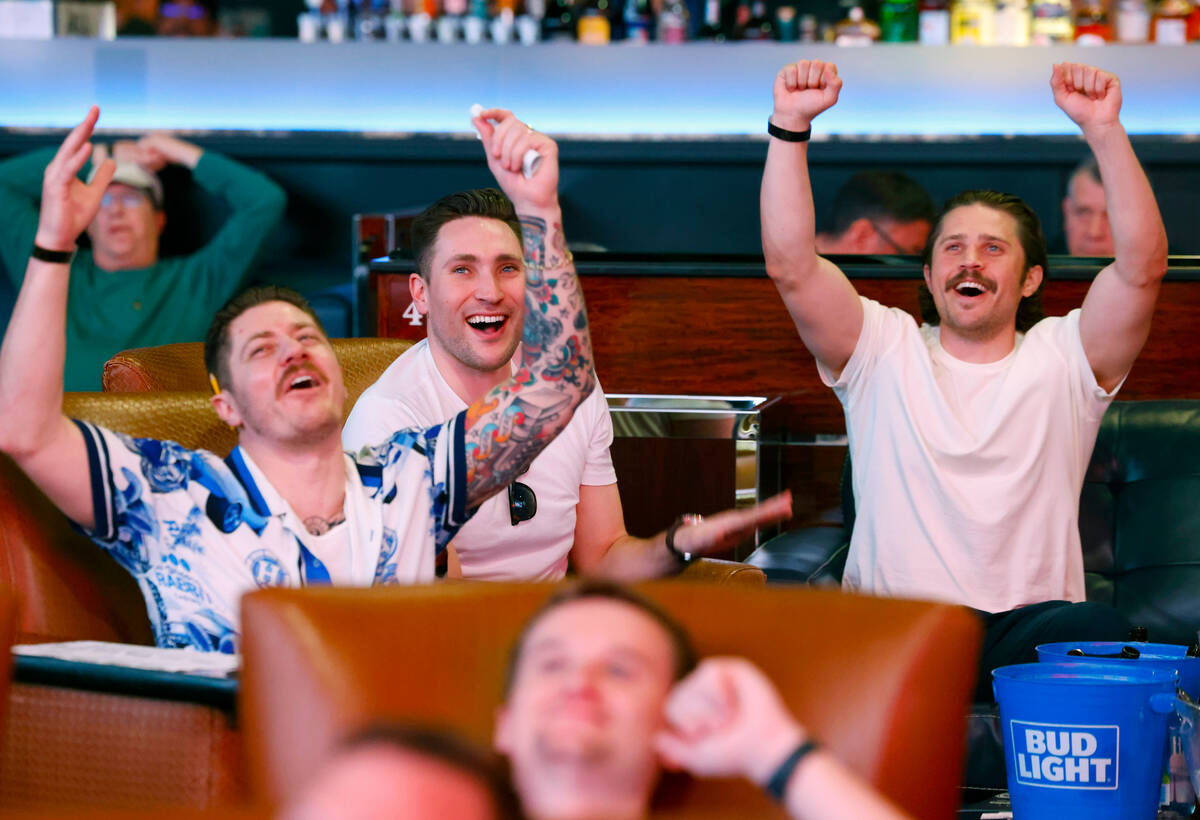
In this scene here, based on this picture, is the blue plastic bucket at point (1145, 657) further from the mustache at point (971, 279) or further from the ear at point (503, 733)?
the ear at point (503, 733)

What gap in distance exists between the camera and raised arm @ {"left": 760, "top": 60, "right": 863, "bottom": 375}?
7.72 ft

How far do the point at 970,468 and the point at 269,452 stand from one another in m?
1.17

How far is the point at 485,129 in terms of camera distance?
170 cm

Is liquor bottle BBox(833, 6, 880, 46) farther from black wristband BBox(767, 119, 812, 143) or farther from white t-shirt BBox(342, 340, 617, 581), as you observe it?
white t-shirt BBox(342, 340, 617, 581)

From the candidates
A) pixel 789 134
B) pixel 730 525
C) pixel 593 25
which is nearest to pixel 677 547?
pixel 730 525

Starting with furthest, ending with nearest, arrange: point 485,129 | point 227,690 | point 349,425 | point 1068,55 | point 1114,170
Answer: point 1068,55, point 1114,170, point 349,425, point 485,129, point 227,690

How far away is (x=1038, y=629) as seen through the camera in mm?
2219

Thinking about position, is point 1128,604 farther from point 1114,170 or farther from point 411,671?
point 411,671

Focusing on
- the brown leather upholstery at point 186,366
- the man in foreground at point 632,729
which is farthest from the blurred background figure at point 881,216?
the man in foreground at point 632,729

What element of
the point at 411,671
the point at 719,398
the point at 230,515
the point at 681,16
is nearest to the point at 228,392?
the point at 230,515

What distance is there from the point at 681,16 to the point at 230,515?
12.7 ft

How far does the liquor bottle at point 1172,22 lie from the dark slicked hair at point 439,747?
4923mm

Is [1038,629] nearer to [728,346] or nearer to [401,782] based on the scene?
[728,346]

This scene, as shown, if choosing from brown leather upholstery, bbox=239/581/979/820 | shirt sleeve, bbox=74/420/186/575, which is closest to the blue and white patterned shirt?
shirt sleeve, bbox=74/420/186/575
